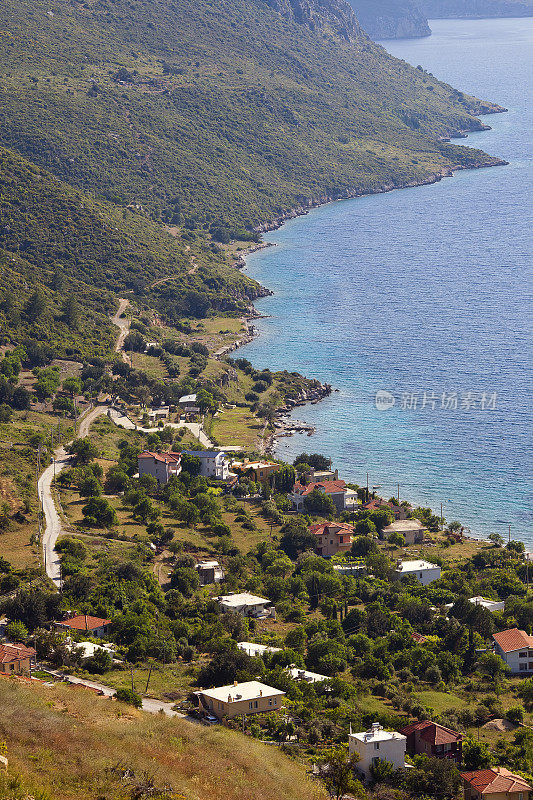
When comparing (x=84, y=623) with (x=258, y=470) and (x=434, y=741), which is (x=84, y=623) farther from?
(x=258, y=470)

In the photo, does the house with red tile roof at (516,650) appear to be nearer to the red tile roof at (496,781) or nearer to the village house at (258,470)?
the red tile roof at (496,781)

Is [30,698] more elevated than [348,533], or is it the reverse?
[30,698]

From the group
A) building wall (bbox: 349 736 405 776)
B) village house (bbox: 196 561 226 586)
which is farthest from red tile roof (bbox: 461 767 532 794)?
village house (bbox: 196 561 226 586)

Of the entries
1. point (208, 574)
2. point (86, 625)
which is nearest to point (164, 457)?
point (208, 574)

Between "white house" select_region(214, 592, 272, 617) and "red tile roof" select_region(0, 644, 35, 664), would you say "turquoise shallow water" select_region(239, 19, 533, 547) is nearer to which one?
"white house" select_region(214, 592, 272, 617)

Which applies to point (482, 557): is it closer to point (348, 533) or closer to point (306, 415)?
point (348, 533)

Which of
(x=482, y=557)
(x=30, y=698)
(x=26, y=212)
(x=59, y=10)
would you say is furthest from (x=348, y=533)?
(x=59, y=10)

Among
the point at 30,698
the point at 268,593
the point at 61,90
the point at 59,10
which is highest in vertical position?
the point at 59,10
